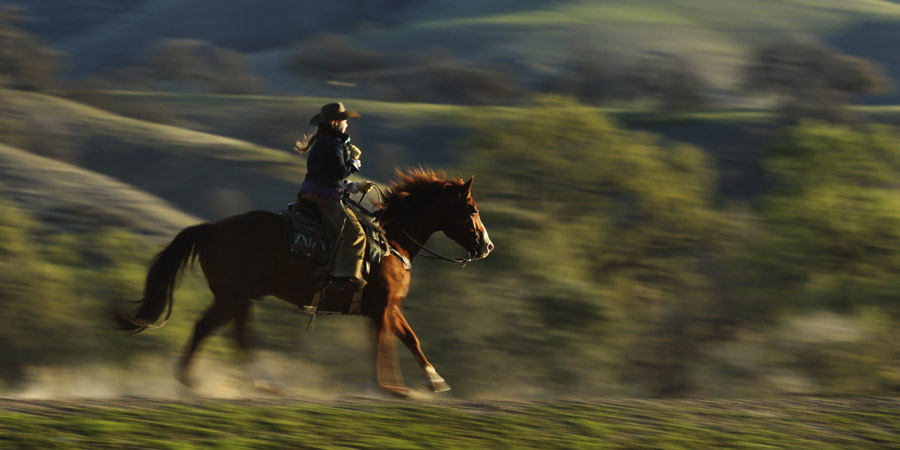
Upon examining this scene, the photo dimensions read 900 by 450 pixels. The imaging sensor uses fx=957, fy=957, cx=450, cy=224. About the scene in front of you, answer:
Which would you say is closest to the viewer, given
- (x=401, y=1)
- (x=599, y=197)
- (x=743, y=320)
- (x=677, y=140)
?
(x=743, y=320)

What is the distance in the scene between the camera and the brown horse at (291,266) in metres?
9.02

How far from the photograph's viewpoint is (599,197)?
23828mm

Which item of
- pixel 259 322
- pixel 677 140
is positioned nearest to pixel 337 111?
pixel 259 322

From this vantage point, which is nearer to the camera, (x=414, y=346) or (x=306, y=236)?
(x=306, y=236)

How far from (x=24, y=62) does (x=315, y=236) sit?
167 ft

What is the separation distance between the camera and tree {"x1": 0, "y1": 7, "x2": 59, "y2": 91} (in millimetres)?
52438

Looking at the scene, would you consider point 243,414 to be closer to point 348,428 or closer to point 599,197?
point 348,428

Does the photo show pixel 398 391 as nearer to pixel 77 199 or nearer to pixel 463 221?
pixel 463 221

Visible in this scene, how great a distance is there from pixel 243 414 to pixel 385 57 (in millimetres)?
84135

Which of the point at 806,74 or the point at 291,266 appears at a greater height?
the point at 806,74

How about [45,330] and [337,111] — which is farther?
[45,330]

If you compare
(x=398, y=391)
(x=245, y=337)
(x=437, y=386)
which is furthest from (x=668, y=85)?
(x=245, y=337)

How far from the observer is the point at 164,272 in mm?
9078

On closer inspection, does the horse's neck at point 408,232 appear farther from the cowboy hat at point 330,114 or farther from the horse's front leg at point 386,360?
the cowboy hat at point 330,114
